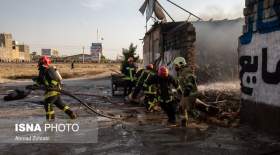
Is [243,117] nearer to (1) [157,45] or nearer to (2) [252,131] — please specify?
(2) [252,131]

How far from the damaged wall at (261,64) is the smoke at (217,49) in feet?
39.8

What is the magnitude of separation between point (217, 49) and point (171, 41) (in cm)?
361

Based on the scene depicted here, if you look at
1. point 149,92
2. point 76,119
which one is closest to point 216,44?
point 149,92

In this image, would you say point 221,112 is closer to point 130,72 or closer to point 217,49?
point 130,72

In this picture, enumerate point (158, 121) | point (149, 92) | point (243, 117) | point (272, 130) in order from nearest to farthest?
1. point (272, 130)
2. point (243, 117)
3. point (158, 121)
4. point (149, 92)

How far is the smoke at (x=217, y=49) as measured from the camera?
76.0ft

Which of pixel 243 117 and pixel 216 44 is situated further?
pixel 216 44

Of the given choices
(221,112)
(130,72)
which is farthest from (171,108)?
(130,72)

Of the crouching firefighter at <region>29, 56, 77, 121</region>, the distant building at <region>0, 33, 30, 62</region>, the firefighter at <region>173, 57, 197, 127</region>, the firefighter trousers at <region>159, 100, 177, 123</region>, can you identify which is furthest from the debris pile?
the distant building at <region>0, 33, 30, 62</region>

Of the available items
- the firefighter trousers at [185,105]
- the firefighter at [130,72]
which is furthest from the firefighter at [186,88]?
the firefighter at [130,72]

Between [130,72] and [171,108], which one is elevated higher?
[130,72]

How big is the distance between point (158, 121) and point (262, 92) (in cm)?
326

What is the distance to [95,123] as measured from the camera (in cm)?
1110

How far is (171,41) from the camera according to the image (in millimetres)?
21969
